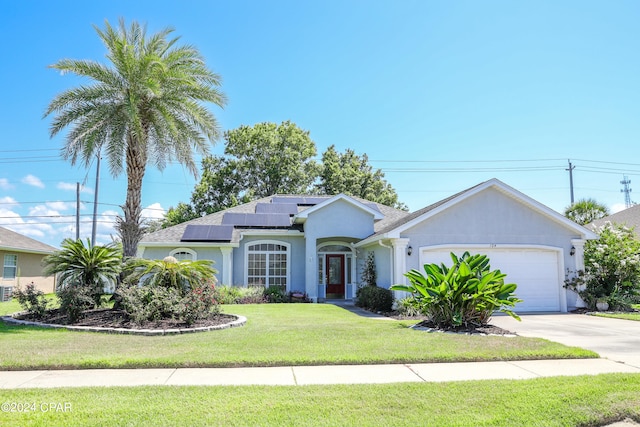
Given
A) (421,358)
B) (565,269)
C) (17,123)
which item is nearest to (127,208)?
(421,358)

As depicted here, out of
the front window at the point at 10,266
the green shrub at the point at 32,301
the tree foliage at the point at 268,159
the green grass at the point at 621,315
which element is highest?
the tree foliage at the point at 268,159

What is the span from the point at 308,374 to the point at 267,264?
1457 cm

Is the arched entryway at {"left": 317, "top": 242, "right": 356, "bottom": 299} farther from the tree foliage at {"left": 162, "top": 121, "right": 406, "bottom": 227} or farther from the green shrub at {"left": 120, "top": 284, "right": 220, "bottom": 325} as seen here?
the tree foliage at {"left": 162, "top": 121, "right": 406, "bottom": 227}

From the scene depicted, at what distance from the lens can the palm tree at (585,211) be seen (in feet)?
83.5

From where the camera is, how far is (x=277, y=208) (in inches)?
906

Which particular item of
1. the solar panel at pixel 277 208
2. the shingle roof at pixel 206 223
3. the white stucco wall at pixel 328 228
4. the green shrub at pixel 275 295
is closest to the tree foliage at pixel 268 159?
the shingle roof at pixel 206 223

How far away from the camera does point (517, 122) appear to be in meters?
19.3

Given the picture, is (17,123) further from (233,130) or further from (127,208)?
(233,130)

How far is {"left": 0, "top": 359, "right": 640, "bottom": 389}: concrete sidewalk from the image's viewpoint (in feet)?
19.5

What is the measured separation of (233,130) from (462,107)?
956 inches

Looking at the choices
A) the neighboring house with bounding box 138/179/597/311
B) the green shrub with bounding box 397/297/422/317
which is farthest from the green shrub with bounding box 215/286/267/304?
the green shrub with bounding box 397/297/422/317

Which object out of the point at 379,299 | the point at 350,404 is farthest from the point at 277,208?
the point at 350,404

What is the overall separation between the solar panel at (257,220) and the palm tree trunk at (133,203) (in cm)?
718

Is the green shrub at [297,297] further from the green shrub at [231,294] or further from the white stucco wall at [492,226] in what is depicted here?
the white stucco wall at [492,226]
